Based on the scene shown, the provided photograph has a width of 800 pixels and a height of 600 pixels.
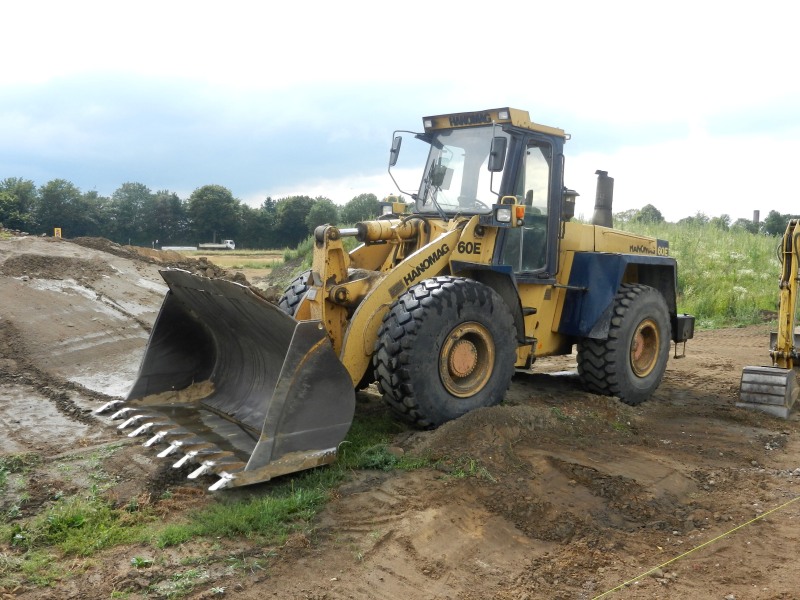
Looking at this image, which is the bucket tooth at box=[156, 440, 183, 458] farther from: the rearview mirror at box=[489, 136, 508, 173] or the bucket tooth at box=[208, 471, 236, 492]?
the rearview mirror at box=[489, 136, 508, 173]

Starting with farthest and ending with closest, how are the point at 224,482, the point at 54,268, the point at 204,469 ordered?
1. the point at 54,268
2. the point at 204,469
3. the point at 224,482

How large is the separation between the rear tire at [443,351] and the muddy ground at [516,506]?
255 mm

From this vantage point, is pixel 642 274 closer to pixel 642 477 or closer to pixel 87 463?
pixel 642 477

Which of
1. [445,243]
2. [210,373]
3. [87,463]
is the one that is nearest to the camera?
[87,463]

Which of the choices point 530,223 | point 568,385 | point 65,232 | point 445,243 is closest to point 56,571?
point 445,243

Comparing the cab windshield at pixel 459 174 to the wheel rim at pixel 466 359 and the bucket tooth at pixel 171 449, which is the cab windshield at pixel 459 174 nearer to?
the wheel rim at pixel 466 359

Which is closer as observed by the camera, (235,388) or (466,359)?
(466,359)

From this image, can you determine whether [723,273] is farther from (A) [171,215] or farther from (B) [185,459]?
(A) [171,215]

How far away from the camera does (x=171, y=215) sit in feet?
164

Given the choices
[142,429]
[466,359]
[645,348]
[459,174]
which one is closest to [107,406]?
[142,429]

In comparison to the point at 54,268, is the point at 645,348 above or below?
below

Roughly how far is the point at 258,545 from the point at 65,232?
43707 millimetres

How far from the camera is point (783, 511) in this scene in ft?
16.0

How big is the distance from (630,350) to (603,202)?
1.91 metres
